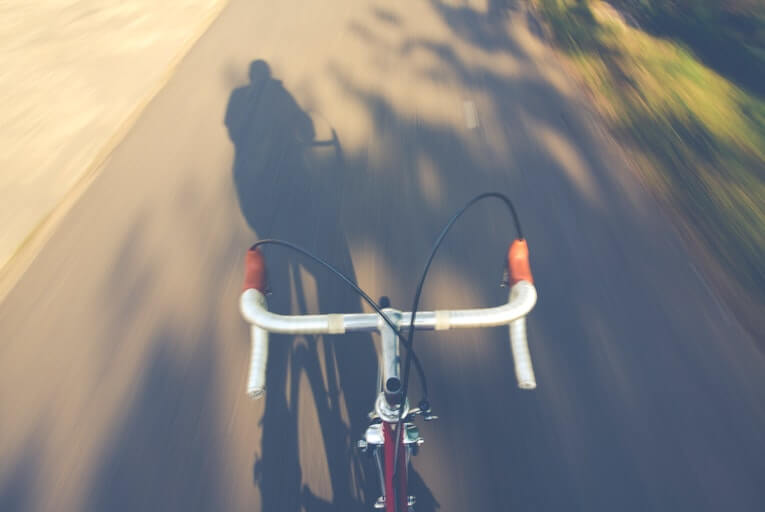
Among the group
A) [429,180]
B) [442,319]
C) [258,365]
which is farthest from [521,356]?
[429,180]

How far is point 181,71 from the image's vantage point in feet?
15.7

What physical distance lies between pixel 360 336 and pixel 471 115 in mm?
2651

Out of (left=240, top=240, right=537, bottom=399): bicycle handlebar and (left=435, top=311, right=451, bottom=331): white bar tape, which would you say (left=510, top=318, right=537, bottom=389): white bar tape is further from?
(left=435, top=311, right=451, bottom=331): white bar tape

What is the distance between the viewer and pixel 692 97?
4.02 metres

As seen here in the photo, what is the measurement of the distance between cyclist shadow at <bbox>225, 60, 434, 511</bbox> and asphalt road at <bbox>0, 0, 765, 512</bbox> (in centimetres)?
2

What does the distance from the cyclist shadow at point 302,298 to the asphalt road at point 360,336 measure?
0.05 ft

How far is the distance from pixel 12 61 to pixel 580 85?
22.6 feet

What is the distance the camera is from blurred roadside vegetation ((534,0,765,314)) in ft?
10.4

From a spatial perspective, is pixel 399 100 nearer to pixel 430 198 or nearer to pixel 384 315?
pixel 430 198

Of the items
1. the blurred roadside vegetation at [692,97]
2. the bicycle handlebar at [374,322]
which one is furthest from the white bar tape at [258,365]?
the blurred roadside vegetation at [692,97]

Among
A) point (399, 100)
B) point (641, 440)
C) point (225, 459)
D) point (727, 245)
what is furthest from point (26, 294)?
point (727, 245)

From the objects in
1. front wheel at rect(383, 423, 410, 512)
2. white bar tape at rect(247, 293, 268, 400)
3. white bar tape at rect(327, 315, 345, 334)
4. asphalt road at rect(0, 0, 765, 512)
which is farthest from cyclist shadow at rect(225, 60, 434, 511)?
white bar tape at rect(327, 315, 345, 334)

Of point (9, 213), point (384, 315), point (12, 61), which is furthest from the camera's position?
point (12, 61)

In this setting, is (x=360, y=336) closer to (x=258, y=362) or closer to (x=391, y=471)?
(x=391, y=471)
